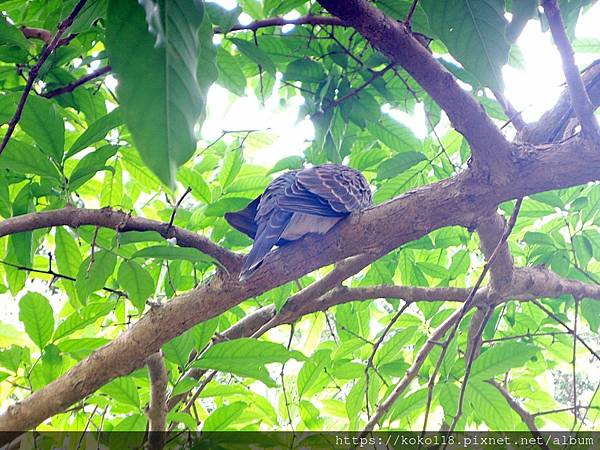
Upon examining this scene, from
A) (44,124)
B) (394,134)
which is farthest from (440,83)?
(44,124)

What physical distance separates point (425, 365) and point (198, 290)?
1.10m

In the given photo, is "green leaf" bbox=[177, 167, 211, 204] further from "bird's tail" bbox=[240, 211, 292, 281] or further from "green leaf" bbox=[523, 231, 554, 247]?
"green leaf" bbox=[523, 231, 554, 247]

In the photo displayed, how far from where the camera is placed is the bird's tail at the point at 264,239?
1.41 metres

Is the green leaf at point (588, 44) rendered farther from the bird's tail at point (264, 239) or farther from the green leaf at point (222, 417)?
the green leaf at point (222, 417)

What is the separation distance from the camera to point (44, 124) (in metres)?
1.25

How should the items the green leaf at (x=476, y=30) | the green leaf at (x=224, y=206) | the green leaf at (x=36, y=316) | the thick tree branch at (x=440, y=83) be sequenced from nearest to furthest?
the green leaf at (x=476, y=30) < the thick tree branch at (x=440, y=83) < the green leaf at (x=36, y=316) < the green leaf at (x=224, y=206)

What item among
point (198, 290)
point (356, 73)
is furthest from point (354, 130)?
point (198, 290)

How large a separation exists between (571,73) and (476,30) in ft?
1.70

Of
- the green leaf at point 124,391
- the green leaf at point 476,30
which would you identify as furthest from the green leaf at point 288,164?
the green leaf at point 476,30

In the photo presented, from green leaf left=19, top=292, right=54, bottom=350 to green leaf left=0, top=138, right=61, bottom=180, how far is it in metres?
0.43

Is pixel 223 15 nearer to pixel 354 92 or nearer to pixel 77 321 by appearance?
pixel 354 92

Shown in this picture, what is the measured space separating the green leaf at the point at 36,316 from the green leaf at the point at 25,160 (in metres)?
0.43

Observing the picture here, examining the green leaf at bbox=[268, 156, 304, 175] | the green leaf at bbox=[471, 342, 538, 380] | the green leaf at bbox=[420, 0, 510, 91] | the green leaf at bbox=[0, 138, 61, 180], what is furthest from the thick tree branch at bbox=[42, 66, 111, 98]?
the green leaf at bbox=[471, 342, 538, 380]

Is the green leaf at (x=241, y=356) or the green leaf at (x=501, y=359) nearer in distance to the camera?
the green leaf at (x=241, y=356)
